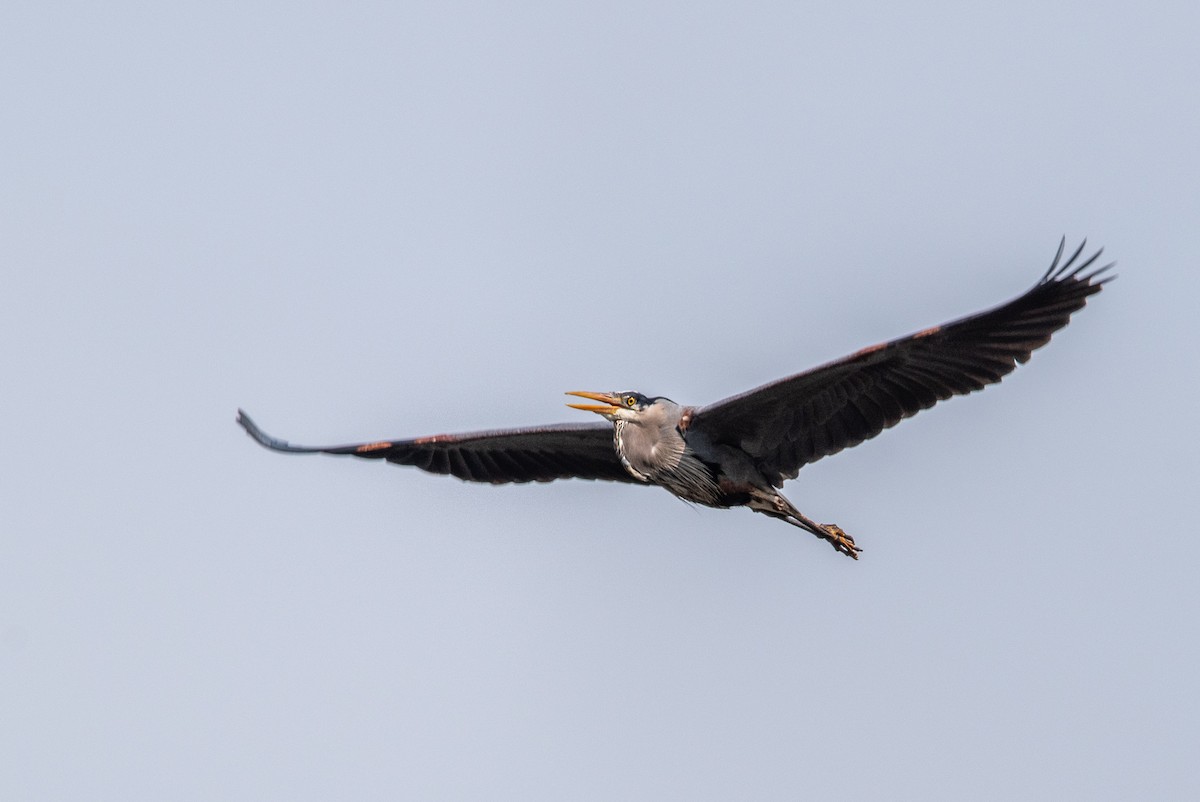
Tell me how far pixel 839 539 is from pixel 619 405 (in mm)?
2184

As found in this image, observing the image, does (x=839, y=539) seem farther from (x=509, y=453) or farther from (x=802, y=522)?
(x=509, y=453)

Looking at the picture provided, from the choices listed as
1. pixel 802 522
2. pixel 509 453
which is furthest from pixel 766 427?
pixel 509 453

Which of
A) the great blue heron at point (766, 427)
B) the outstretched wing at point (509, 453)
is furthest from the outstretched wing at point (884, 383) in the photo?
the outstretched wing at point (509, 453)

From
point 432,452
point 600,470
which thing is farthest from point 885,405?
point 432,452

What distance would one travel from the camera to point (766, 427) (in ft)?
49.6

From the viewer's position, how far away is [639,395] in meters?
15.5

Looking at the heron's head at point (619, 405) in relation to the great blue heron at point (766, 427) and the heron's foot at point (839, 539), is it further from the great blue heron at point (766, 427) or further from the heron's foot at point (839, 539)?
the heron's foot at point (839, 539)

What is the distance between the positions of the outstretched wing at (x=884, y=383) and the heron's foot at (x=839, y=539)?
556 millimetres

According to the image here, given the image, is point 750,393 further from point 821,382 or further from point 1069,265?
point 1069,265

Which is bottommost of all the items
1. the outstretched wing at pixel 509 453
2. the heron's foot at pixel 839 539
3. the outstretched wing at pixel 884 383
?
the heron's foot at pixel 839 539

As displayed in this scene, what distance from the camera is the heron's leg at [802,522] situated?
1521cm

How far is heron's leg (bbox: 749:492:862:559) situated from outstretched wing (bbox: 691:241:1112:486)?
0.21 m

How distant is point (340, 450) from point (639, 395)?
110 inches

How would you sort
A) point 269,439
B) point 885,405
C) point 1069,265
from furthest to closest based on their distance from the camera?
point 269,439, point 885,405, point 1069,265
